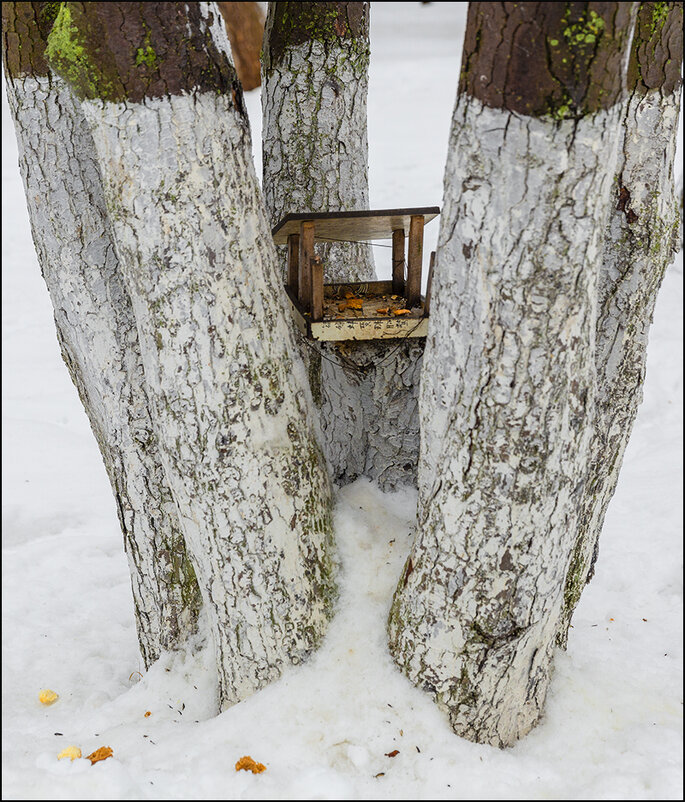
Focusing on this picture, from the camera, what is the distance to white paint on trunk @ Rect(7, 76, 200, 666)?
6.37 ft

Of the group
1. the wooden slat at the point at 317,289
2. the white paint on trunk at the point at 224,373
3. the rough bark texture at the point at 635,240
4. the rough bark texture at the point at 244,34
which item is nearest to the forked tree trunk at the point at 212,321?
the white paint on trunk at the point at 224,373

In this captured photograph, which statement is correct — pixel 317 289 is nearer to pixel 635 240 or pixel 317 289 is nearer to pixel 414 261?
pixel 414 261

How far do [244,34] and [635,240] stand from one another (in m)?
9.47

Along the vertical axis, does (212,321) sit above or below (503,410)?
above

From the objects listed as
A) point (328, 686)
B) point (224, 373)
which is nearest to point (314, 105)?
point (224, 373)

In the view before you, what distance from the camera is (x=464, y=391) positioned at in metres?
1.73

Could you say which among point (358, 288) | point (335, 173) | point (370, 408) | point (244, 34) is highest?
point (244, 34)

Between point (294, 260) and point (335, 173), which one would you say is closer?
point (294, 260)

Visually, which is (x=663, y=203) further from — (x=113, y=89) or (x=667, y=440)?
(x=667, y=440)

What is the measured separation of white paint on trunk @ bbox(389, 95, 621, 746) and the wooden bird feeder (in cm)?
27

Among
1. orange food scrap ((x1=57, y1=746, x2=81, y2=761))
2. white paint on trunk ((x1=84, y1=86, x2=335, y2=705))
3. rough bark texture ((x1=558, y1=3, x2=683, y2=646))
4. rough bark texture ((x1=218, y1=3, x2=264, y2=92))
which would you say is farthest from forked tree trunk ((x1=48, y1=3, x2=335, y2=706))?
rough bark texture ((x1=218, y1=3, x2=264, y2=92))

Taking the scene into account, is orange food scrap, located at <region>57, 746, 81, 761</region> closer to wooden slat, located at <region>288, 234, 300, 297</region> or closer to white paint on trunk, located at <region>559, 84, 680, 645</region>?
wooden slat, located at <region>288, 234, 300, 297</region>

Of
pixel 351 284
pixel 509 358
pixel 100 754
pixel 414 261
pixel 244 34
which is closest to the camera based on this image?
pixel 509 358

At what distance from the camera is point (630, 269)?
201 cm
